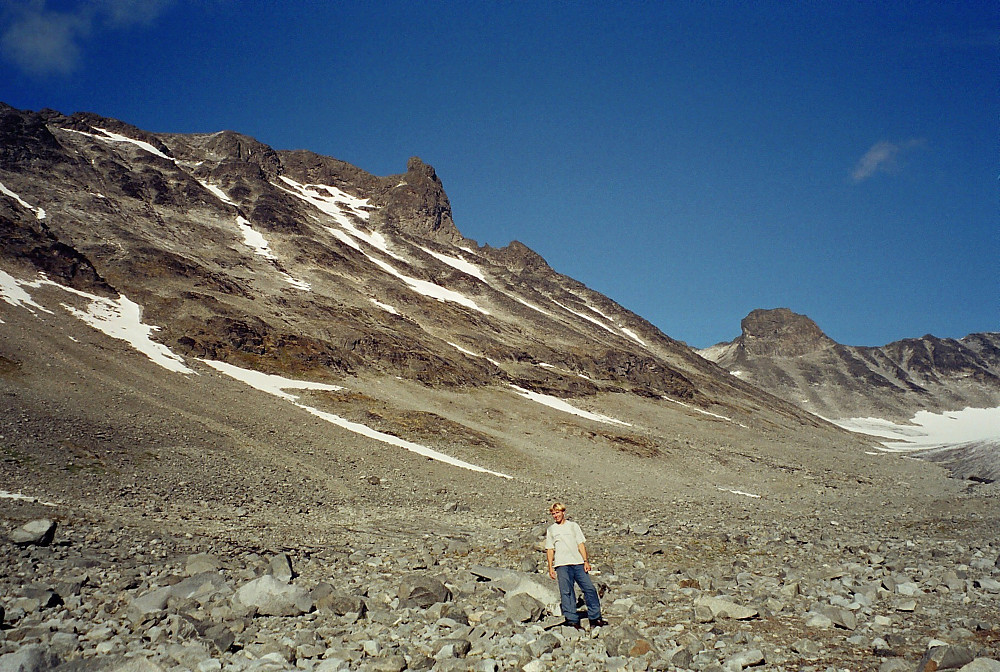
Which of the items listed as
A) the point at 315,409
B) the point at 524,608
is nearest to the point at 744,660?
the point at 524,608

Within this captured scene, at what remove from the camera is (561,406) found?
76.5 metres

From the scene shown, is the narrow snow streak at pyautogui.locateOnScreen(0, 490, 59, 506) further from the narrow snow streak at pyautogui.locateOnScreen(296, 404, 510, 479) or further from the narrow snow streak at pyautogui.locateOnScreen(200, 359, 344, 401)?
the narrow snow streak at pyautogui.locateOnScreen(200, 359, 344, 401)

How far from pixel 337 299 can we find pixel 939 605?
91.6 m

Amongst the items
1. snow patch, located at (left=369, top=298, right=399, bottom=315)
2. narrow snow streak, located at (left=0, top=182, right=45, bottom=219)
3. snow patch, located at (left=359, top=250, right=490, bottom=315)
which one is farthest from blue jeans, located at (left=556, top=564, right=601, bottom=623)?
snow patch, located at (left=359, top=250, right=490, bottom=315)

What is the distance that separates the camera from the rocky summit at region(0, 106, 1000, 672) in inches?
391

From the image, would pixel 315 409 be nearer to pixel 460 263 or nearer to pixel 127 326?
pixel 127 326

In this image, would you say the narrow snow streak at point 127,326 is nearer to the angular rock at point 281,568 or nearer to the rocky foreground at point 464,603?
the rocky foreground at point 464,603

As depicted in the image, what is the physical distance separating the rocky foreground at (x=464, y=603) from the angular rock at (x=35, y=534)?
0.15 feet

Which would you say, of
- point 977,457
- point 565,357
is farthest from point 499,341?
point 977,457

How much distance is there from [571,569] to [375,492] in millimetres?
21157

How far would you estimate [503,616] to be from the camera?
11.2 meters

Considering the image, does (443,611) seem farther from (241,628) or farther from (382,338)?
(382,338)

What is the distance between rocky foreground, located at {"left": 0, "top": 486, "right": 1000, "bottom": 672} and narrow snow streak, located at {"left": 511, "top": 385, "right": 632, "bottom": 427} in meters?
54.0

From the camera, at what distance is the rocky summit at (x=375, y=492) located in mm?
9922
